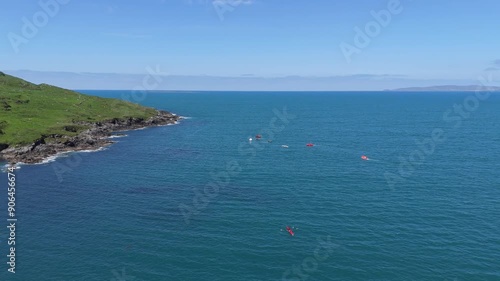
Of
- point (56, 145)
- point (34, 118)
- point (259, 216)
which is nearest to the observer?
point (259, 216)

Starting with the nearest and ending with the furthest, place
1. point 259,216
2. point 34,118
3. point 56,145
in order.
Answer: point 259,216 → point 56,145 → point 34,118

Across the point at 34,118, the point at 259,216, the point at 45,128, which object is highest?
the point at 34,118

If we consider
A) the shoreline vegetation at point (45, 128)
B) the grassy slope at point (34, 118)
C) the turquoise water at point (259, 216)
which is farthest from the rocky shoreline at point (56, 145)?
the turquoise water at point (259, 216)

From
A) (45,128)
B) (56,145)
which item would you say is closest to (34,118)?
(45,128)

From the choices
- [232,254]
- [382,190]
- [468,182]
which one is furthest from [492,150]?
[232,254]

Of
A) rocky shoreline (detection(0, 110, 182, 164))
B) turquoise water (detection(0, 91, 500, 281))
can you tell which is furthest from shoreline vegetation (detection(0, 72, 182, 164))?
turquoise water (detection(0, 91, 500, 281))

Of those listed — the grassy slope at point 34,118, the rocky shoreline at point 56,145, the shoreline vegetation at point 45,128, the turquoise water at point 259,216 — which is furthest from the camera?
the grassy slope at point 34,118

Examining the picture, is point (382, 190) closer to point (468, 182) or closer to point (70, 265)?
point (468, 182)

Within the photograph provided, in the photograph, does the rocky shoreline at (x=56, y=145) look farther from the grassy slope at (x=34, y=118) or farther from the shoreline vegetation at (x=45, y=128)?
the grassy slope at (x=34, y=118)

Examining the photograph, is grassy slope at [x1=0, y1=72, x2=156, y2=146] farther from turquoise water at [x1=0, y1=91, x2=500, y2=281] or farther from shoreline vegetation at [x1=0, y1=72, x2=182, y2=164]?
turquoise water at [x1=0, y1=91, x2=500, y2=281]

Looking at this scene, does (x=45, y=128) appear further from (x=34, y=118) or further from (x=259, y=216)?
(x=259, y=216)
